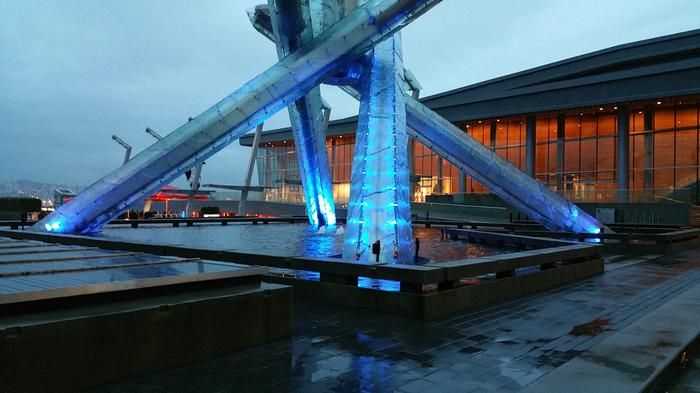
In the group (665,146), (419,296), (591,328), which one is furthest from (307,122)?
(665,146)

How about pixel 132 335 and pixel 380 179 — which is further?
pixel 380 179

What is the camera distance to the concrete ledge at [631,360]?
189 inches

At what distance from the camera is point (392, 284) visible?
1005 cm

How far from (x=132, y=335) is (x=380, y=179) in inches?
368

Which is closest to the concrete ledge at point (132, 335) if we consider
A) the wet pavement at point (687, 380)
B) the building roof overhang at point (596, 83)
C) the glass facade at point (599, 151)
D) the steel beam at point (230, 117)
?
the wet pavement at point (687, 380)

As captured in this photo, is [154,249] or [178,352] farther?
[154,249]

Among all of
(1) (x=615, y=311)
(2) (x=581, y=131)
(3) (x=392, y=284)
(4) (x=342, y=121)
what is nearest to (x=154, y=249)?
(3) (x=392, y=284)

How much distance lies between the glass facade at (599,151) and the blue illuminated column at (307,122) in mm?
20515

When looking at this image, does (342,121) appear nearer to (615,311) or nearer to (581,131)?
(581,131)

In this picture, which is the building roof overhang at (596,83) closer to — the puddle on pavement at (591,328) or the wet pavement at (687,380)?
the puddle on pavement at (591,328)

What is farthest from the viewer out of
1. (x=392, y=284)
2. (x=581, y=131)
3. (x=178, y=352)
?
(x=581, y=131)

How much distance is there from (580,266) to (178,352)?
977 centimetres

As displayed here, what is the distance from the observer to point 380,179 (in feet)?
45.7

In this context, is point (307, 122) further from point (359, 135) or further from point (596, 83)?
point (596, 83)
